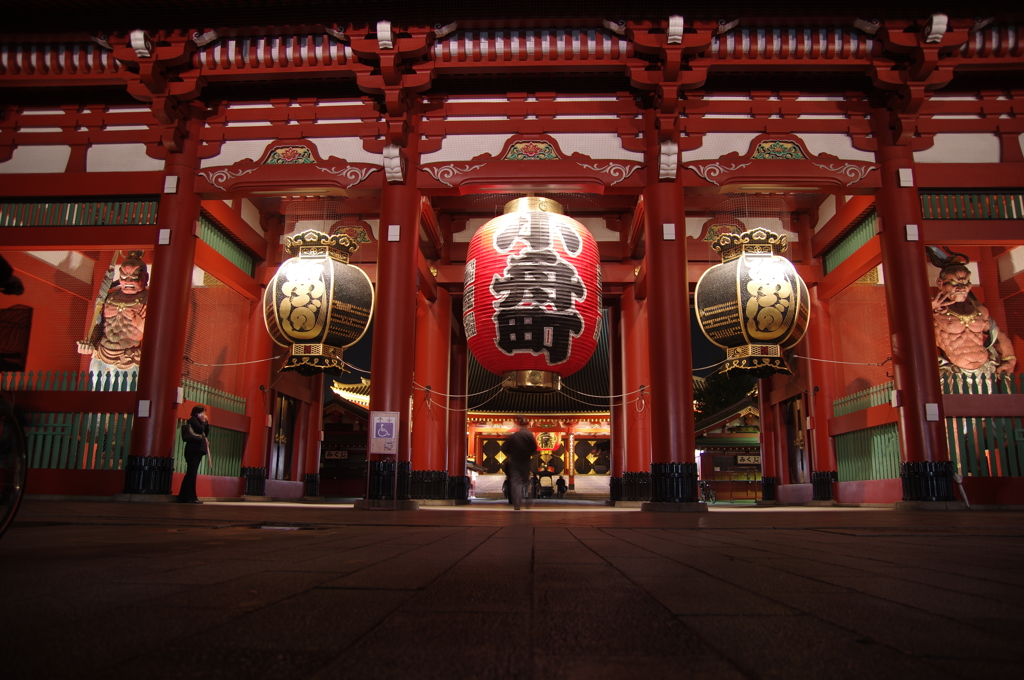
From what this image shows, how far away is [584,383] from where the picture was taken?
24438 millimetres

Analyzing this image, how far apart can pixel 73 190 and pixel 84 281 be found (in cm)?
196

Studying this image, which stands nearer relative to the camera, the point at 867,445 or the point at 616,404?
the point at 867,445

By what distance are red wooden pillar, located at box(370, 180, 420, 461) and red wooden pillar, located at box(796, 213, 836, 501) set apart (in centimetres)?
799

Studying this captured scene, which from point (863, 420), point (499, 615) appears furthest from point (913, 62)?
point (499, 615)

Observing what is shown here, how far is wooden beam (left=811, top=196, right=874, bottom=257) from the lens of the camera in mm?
10648

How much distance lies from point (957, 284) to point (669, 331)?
5832mm

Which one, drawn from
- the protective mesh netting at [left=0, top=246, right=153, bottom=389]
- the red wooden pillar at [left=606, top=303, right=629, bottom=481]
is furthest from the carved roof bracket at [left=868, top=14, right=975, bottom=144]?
the protective mesh netting at [left=0, top=246, right=153, bottom=389]

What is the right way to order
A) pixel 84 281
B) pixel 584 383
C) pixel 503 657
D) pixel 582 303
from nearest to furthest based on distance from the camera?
pixel 503 657 < pixel 582 303 < pixel 84 281 < pixel 584 383

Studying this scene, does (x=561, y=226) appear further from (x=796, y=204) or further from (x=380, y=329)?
(x=796, y=204)

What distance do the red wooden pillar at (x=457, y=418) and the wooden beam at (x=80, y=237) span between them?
681cm

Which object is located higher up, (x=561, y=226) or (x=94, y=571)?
(x=561, y=226)

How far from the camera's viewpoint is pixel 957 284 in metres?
10.6

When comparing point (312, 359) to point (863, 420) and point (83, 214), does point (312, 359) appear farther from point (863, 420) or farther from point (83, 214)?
point (863, 420)

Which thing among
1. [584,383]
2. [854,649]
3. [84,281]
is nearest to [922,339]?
[854,649]
